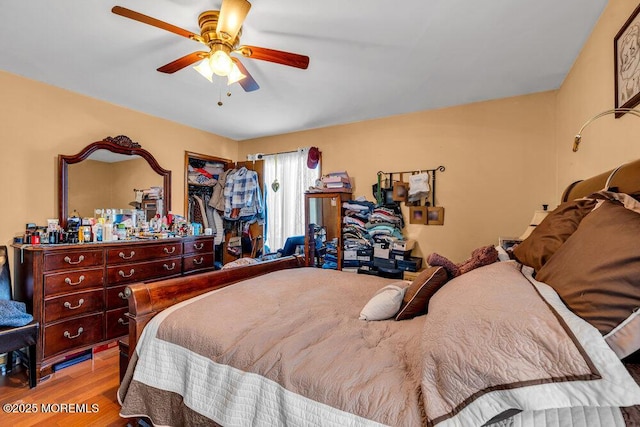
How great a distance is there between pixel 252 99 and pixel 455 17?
1921 millimetres

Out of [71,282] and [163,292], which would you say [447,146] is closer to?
[163,292]

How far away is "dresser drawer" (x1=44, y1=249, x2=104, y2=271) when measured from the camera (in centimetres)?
226

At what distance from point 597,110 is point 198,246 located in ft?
12.2

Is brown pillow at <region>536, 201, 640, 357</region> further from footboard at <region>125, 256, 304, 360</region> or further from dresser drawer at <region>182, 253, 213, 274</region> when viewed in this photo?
dresser drawer at <region>182, 253, 213, 274</region>

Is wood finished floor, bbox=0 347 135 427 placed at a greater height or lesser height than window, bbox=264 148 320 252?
lesser

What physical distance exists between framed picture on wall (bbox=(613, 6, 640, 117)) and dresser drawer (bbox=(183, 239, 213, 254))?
3.68 metres

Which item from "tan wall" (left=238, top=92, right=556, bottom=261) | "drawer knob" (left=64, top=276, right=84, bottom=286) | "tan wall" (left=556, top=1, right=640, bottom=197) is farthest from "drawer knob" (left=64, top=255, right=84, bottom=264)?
"tan wall" (left=556, top=1, right=640, bottom=197)

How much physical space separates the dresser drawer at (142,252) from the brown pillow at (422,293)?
8.46 ft

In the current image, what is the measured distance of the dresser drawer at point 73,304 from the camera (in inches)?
89.4

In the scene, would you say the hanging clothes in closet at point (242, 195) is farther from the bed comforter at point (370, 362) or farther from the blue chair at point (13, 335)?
the bed comforter at point (370, 362)

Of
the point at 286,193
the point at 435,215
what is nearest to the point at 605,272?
the point at 435,215

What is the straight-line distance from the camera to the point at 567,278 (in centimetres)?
89

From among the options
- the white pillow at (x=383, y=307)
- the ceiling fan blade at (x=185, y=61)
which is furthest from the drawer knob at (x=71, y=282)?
the white pillow at (x=383, y=307)

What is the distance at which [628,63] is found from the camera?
1.37m
